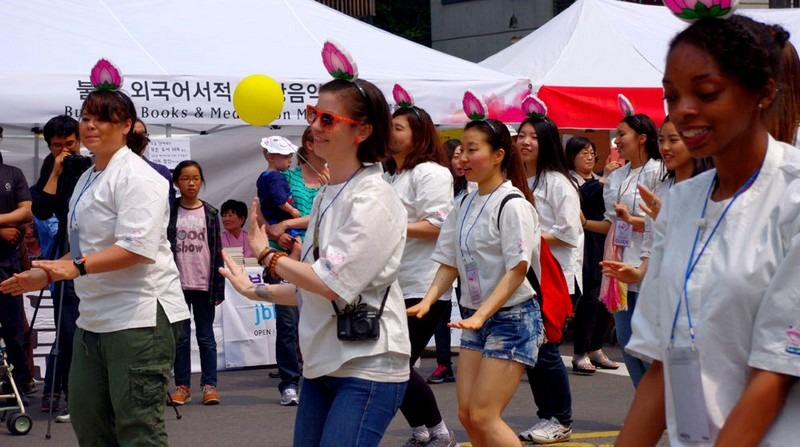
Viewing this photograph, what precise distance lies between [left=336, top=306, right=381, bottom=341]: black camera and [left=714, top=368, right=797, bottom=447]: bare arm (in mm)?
1791

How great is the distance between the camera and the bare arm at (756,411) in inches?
81.8

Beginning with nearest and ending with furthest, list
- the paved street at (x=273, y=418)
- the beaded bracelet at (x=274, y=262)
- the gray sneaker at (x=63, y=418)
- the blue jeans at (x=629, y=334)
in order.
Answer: the beaded bracelet at (x=274, y=262) → the blue jeans at (x=629, y=334) → the paved street at (x=273, y=418) → the gray sneaker at (x=63, y=418)

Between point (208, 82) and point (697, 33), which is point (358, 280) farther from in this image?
point (208, 82)

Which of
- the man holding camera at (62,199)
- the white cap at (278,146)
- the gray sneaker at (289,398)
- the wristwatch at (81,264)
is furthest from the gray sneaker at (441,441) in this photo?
the white cap at (278,146)

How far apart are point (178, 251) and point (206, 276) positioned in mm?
297

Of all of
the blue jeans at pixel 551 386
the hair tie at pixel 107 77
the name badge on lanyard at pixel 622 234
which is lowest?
the blue jeans at pixel 551 386

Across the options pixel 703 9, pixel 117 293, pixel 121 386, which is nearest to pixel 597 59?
pixel 117 293

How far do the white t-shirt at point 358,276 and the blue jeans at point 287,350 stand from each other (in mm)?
5000

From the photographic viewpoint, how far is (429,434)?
6.57 metres

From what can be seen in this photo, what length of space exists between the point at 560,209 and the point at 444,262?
7.11 ft

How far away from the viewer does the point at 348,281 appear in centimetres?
372

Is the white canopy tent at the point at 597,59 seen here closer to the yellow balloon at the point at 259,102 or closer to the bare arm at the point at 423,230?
the yellow balloon at the point at 259,102

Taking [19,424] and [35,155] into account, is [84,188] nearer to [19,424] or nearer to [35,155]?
[19,424]

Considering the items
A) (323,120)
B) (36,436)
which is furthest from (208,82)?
(323,120)
